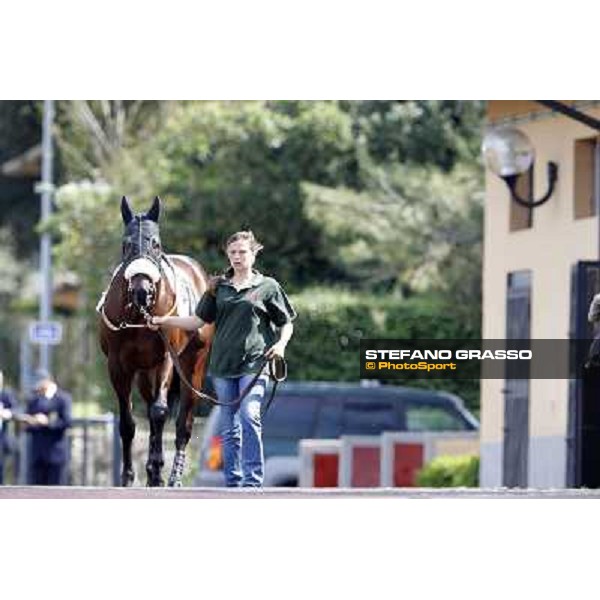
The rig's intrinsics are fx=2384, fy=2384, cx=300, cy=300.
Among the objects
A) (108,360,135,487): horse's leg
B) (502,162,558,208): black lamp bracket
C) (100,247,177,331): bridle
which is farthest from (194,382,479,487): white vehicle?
(100,247,177,331): bridle

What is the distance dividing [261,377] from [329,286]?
2463cm

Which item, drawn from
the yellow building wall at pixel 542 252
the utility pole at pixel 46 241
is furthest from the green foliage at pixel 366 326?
the yellow building wall at pixel 542 252

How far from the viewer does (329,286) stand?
137 feet

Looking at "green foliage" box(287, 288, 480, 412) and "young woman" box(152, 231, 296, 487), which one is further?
Result: "green foliage" box(287, 288, 480, 412)

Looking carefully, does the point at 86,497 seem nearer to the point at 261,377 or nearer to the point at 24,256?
the point at 261,377

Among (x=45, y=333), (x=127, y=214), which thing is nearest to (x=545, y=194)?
(x=127, y=214)

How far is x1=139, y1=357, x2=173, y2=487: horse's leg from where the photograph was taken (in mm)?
17500

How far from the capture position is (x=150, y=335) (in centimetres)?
1722

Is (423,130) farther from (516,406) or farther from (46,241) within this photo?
(516,406)

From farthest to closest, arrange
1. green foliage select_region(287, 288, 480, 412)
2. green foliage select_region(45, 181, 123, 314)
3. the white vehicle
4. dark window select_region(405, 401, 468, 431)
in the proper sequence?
green foliage select_region(45, 181, 123, 314), green foliage select_region(287, 288, 480, 412), dark window select_region(405, 401, 468, 431), the white vehicle

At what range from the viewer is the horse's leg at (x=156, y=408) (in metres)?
17.5

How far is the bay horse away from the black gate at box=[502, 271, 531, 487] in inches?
241

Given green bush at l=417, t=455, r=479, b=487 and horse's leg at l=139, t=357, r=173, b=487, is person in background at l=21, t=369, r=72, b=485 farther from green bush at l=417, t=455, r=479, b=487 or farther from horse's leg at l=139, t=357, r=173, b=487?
horse's leg at l=139, t=357, r=173, b=487

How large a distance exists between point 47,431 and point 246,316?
506 inches
